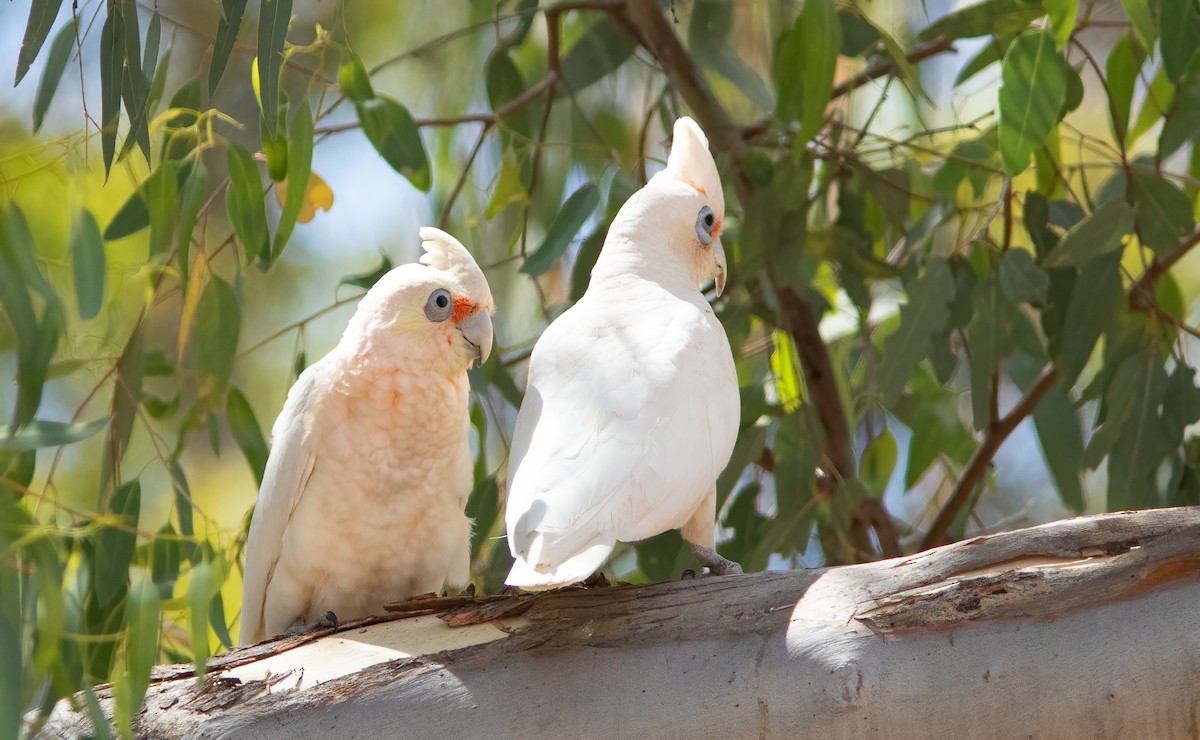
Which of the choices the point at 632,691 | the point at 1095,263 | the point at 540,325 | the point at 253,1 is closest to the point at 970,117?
the point at 1095,263

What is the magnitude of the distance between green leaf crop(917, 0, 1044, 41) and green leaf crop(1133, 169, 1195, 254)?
319 millimetres

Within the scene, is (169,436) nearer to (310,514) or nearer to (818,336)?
(310,514)

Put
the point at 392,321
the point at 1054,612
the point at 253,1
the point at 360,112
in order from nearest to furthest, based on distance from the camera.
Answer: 1. the point at 1054,612
2. the point at 392,321
3. the point at 360,112
4. the point at 253,1

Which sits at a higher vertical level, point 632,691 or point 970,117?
point 970,117

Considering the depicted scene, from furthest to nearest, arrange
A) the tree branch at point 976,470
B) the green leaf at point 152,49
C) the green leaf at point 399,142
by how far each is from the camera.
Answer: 1. the tree branch at point 976,470
2. the green leaf at point 399,142
3. the green leaf at point 152,49

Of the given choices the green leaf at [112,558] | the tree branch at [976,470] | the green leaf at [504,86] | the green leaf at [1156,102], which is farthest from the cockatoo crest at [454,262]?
the green leaf at [1156,102]

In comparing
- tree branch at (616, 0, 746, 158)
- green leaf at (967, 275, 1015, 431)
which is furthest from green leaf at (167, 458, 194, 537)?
green leaf at (967, 275, 1015, 431)

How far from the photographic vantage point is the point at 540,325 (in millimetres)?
2111

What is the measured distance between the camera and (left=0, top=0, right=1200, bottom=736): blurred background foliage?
4.56 feet

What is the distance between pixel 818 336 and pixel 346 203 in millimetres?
977

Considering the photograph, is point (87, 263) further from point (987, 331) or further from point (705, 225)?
point (987, 331)

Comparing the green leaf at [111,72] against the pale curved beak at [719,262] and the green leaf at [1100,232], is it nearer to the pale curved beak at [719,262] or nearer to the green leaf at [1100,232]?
the pale curved beak at [719,262]

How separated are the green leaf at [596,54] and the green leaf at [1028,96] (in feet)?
2.91

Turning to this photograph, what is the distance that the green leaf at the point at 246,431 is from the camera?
176 centimetres
